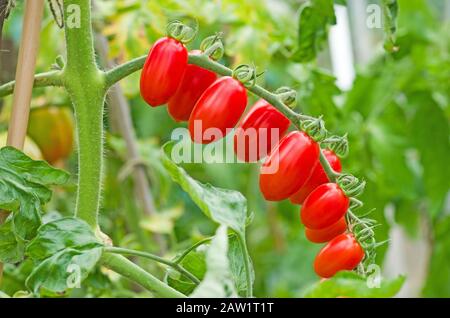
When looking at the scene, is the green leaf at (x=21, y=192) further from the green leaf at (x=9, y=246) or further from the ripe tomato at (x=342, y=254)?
the ripe tomato at (x=342, y=254)

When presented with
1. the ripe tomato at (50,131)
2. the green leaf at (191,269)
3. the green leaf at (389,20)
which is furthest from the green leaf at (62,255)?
the ripe tomato at (50,131)

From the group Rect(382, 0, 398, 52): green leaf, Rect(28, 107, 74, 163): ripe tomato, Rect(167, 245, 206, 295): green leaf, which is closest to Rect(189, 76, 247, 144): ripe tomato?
Rect(167, 245, 206, 295): green leaf

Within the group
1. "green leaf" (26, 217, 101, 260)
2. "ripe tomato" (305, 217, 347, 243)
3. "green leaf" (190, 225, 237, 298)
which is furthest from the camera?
"ripe tomato" (305, 217, 347, 243)

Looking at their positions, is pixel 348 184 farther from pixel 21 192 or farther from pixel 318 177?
pixel 21 192

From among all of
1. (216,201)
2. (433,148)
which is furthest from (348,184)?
(433,148)

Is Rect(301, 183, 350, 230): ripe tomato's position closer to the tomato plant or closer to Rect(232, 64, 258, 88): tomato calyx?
the tomato plant

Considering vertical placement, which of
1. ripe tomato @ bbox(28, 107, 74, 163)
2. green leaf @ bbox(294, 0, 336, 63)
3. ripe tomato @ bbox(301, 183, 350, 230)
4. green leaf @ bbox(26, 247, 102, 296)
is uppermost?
ripe tomato @ bbox(28, 107, 74, 163)
